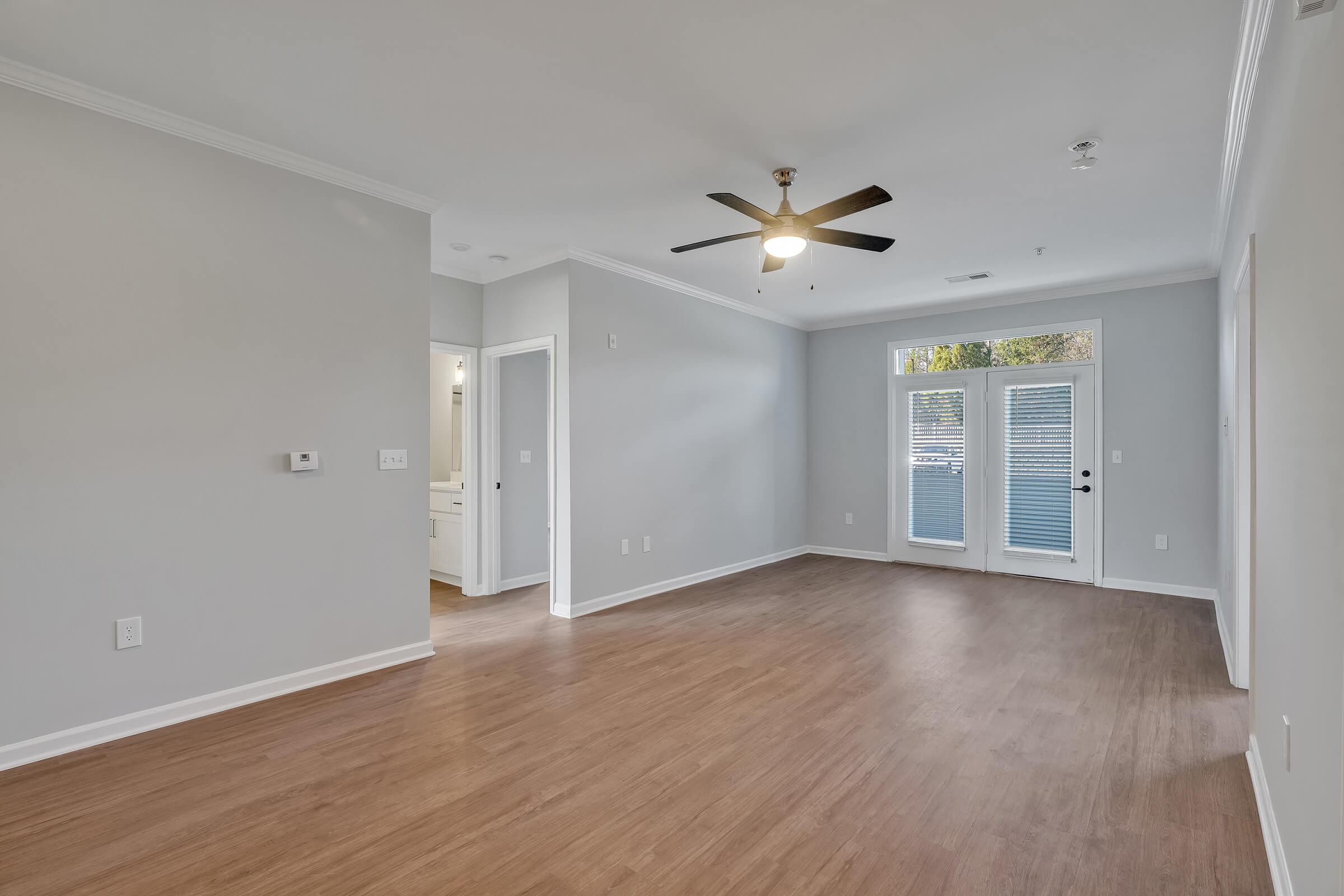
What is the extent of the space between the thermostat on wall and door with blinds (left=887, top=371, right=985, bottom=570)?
554 cm

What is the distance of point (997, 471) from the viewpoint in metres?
6.38

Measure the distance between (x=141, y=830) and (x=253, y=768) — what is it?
421 millimetres

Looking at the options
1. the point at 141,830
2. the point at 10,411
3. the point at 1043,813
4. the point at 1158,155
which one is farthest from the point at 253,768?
the point at 1158,155

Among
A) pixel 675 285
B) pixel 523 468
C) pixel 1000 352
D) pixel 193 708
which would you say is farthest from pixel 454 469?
pixel 1000 352

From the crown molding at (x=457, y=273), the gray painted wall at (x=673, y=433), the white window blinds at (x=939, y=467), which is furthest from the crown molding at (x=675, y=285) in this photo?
the white window blinds at (x=939, y=467)

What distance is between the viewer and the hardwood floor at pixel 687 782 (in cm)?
200

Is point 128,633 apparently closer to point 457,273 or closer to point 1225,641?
point 457,273

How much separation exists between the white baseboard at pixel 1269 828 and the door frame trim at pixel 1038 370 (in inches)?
138

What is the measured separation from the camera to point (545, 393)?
19.9 feet

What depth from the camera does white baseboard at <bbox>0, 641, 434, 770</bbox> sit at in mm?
2660

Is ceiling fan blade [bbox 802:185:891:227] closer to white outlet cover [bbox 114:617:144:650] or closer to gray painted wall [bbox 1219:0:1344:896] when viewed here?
gray painted wall [bbox 1219:0:1344:896]

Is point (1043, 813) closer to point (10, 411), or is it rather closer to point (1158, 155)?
point (1158, 155)

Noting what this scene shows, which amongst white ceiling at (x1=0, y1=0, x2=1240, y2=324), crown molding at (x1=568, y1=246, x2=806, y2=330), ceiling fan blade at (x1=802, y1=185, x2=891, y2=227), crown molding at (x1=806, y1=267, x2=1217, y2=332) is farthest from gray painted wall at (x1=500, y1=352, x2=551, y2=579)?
crown molding at (x1=806, y1=267, x2=1217, y2=332)

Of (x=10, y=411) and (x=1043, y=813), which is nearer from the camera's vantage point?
(x=1043, y=813)
